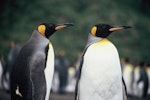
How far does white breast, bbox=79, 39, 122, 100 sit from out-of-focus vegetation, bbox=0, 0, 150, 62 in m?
12.8

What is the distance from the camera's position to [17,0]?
756 inches

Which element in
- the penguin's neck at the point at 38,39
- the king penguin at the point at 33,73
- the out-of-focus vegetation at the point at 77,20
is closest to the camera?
the king penguin at the point at 33,73

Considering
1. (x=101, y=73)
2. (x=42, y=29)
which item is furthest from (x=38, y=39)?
(x=101, y=73)

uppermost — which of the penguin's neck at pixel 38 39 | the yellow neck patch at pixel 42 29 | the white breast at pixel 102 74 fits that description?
the yellow neck patch at pixel 42 29

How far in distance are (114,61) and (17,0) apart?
50.0 ft

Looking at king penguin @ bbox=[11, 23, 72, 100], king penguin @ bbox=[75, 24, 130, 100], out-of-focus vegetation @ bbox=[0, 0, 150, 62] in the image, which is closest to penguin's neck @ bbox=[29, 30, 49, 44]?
king penguin @ bbox=[11, 23, 72, 100]

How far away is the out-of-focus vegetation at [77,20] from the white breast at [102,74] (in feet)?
41.9

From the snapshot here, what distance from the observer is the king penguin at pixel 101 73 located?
438 cm

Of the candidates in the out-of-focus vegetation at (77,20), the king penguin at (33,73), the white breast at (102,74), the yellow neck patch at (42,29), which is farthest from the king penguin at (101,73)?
the out-of-focus vegetation at (77,20)

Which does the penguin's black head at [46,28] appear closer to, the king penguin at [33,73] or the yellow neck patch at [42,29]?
the yellow neck patch at [42,29]

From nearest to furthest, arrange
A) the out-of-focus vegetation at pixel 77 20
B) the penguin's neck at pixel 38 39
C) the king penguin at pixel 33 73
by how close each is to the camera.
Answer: the king penguin at pixel 33 73
the penguin's neck at pixel 38 39
the out-of-focus vegetation at pixel 77 20

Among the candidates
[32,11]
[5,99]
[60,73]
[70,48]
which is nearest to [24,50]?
[5,99]

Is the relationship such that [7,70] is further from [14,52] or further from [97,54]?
[97,54]

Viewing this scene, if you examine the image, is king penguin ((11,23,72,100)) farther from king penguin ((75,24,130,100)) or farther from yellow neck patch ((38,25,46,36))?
king penguin ((75,24,130,100))
